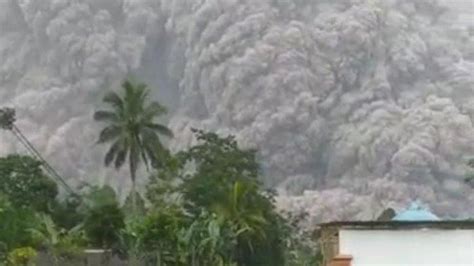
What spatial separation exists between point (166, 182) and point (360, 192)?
3652 centimetres

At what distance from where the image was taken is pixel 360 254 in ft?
54.6

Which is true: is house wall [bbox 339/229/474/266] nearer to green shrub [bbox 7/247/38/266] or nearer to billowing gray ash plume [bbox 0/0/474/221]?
green shrub [bbox 7/247/38/266]

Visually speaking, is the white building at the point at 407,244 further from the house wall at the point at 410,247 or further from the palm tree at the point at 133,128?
the palm tree at the point at 133,128

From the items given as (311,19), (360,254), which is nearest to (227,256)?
(360,254)

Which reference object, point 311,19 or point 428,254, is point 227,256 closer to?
point 428,254

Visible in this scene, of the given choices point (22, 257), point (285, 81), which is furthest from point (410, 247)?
point (285, 81)

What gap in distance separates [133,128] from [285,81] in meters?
40.5

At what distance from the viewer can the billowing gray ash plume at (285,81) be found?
284 ft

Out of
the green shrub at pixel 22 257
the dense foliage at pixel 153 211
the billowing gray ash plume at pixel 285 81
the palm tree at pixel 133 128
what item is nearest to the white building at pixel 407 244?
the green shrub at pixel 22 257

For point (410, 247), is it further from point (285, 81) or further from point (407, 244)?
point (285, 81)

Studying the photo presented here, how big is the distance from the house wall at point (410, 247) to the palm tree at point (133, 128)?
3359 cm

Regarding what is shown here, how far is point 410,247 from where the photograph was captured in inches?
653

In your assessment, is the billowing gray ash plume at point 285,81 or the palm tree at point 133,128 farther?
the billowing gray ash plume at point 285,81

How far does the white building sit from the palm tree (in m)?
33.6
